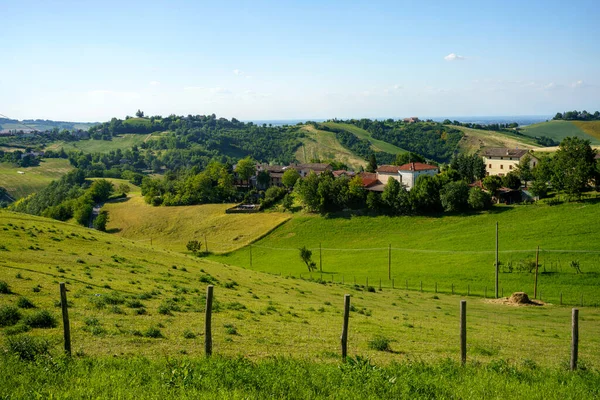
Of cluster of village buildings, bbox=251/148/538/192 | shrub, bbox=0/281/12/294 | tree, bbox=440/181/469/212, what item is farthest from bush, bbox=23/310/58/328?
cluster of village buildings, bbox=251/148/538/192

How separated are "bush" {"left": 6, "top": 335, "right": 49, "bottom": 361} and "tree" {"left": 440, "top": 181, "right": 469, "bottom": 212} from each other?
93.7 m

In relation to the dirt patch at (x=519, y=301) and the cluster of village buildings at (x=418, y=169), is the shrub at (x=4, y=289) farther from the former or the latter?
the cluster of village buildings at (x=418, y=169)

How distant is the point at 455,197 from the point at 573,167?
25642 mm

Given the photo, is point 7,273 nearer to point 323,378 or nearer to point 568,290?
point 323,378

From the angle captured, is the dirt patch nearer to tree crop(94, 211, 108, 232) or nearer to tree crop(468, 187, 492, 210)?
tree crop(468, 187, 492, 210)

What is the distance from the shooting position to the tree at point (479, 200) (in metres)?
98.2

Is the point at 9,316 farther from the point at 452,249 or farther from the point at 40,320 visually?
the point at 452,249

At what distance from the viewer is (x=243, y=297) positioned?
34125mm

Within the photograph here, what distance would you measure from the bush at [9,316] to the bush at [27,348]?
362 centimetres

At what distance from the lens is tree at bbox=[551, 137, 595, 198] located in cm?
9225

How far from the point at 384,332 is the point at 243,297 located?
12.9 meters

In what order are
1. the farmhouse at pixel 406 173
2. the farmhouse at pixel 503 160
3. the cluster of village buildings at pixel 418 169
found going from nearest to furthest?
the cluster of village buildings at pixel 418 169
the farmhouse at pixel 406 173
the farmhouse at pixel 503 160

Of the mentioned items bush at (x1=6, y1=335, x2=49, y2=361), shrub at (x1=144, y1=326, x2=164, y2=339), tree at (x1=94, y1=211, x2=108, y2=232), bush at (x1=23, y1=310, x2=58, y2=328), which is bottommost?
tree at (x1=94, y1=211, x2=108, y2=232)

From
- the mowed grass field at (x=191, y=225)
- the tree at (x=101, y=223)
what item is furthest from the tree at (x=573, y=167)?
the tree at (x=101, y=223)
